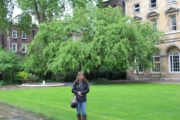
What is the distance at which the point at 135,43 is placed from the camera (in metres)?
28.1

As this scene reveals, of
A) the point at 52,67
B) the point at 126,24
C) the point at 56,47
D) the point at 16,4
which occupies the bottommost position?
the point at 52,67

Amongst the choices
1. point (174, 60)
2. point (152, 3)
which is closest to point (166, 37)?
point (174, 60)

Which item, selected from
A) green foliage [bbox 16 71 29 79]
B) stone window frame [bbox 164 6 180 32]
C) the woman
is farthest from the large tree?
the woman

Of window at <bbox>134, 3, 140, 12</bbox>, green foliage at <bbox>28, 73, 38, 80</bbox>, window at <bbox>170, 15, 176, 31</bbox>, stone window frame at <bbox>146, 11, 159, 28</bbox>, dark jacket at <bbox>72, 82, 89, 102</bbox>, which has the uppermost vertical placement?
window at <bbox>134, 3, 140, 12</bbox>

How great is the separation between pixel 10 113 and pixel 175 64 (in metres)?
25.7

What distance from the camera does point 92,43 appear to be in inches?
1049

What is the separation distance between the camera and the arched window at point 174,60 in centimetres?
3192

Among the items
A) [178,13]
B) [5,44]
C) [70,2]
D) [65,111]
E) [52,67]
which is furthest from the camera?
[5,44]

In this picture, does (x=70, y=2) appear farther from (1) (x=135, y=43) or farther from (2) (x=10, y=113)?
(2) (x=10, y=113)

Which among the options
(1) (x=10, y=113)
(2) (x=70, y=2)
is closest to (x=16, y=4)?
(2) (x=70, y=2)

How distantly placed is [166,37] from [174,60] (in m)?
2.92

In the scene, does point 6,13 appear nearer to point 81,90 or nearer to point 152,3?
point 152,3

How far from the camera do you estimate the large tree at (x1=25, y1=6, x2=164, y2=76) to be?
87.1ft

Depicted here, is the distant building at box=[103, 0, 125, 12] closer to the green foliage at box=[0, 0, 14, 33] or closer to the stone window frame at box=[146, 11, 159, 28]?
the stone window frame at box=[146, 11, 159, 28]
